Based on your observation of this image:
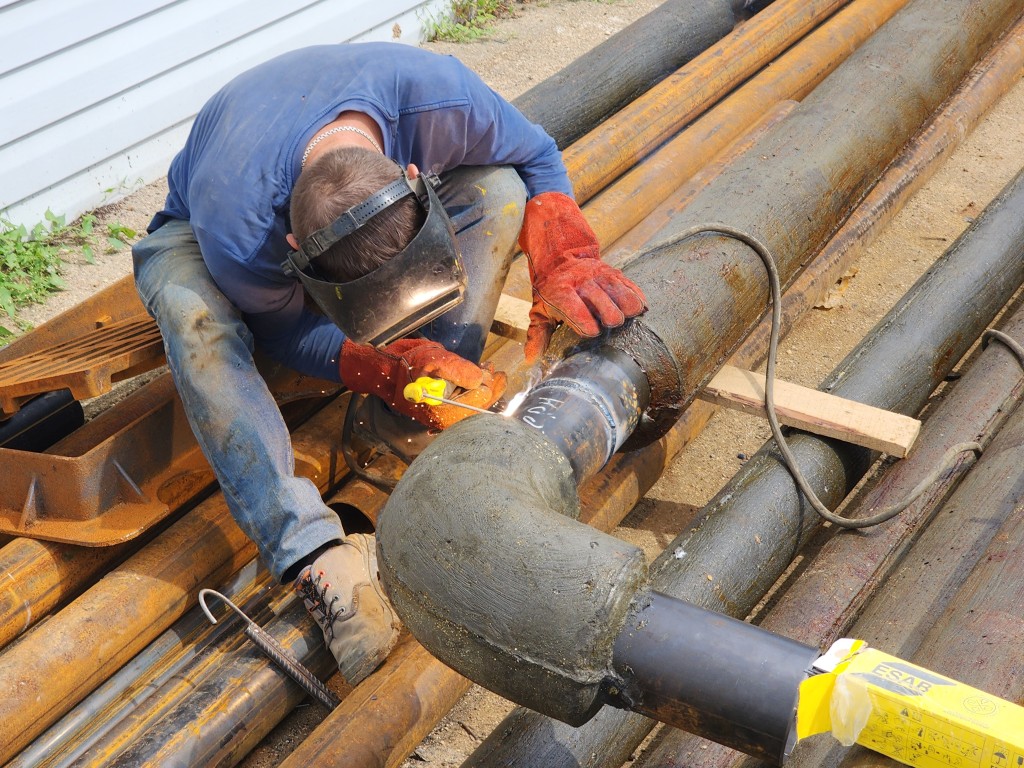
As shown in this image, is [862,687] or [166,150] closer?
[862,687]

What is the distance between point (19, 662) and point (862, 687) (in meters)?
2.01

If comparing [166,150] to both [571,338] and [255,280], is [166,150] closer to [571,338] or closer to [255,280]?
[255,280]

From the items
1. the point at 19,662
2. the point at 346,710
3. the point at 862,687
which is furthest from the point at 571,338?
the point at 19,662

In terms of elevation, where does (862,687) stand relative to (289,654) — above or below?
above

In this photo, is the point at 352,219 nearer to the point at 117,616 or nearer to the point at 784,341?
the point at 117,616

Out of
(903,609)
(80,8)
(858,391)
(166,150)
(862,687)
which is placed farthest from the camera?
(166,150)

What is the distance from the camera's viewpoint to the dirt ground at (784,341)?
9.59ft

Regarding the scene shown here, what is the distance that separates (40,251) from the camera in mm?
5078

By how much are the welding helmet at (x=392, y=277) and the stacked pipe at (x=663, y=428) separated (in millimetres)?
370

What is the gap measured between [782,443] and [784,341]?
1.43 m

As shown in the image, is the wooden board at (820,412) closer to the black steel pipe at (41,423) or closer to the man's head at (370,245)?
the man's head at (370,245)

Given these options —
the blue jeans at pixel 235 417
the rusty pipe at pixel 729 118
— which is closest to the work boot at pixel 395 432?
the blue jeans at pixel 235 417

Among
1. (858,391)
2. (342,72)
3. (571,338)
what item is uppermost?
(342,72)

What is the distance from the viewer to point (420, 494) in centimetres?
194
